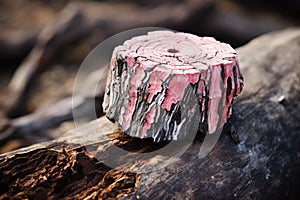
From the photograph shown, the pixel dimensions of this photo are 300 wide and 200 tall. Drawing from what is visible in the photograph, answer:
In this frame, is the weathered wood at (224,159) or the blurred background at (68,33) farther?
the blurred background at (68,33)

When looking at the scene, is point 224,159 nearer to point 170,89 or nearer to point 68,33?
point 170,89

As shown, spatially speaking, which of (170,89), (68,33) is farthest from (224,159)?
(68,33)

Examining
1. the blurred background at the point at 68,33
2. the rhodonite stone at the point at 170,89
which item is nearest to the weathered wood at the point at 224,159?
the rhodonite stone at the point at 170,89

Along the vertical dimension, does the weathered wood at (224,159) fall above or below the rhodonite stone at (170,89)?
below

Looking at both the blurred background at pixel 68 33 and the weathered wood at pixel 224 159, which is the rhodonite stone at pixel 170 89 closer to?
the weathered wood at pixel 224 159

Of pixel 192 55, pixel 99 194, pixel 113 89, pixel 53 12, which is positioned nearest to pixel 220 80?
pixel 192 55

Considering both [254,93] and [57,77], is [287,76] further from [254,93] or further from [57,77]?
[57,77]

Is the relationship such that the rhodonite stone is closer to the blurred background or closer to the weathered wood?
the weathered wood
